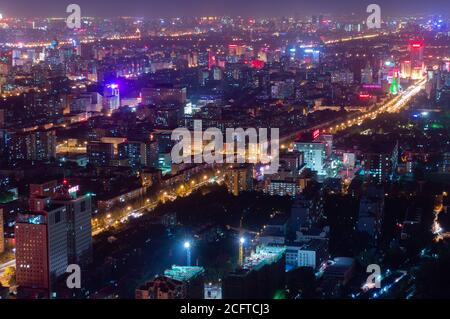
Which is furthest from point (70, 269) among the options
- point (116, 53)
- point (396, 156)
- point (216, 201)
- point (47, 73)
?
point (116, 53)

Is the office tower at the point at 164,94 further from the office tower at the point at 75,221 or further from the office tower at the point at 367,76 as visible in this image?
the office tower at the point at 75,221

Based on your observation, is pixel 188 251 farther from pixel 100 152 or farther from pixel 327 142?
pixel 327 142

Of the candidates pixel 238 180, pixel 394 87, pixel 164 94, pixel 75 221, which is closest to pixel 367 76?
pixel 394 87

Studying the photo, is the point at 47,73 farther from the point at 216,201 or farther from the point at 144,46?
the point at 216,201

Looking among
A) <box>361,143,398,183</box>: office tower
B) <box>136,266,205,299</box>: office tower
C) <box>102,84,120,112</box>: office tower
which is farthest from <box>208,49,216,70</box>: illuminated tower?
<box>136,266,205,299</box>: office tower

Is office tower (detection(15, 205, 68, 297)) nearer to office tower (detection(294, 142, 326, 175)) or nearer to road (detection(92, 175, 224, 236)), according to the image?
road (detection(92, 175, 224, 236))
